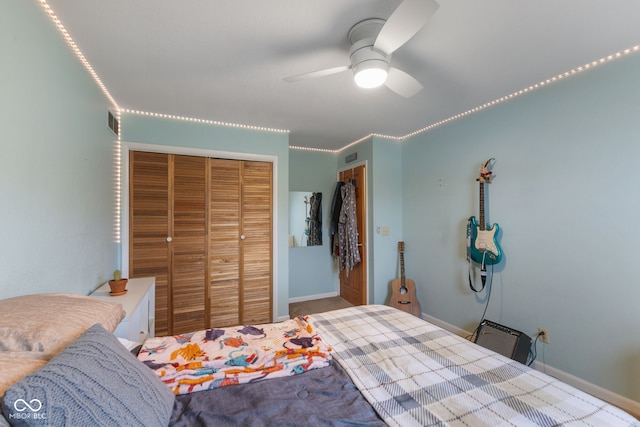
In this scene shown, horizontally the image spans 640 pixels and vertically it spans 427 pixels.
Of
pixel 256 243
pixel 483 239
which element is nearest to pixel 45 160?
pixel 256 243

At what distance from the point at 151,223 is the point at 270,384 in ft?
7.55

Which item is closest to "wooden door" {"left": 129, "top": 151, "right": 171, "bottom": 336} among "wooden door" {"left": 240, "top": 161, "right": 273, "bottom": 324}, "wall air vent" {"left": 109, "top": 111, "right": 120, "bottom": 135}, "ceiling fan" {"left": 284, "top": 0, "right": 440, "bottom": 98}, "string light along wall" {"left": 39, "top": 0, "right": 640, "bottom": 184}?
"string light along wall" {"left": 39, "top": 0, "right": 640, "bottom": 184}

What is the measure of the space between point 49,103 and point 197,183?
4.92 ft

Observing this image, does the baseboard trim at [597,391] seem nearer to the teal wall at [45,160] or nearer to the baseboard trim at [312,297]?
the baseboard trim at [312,297]

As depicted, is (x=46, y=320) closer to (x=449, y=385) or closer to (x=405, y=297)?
(x=449, y=385)

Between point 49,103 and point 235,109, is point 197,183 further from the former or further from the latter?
point 49,103

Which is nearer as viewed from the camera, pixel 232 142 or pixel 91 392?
pixel 91 392

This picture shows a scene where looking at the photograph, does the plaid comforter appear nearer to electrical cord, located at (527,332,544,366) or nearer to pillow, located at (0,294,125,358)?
pillow, located at (0,294,125,358)

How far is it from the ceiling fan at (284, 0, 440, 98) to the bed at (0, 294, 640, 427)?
1469mm

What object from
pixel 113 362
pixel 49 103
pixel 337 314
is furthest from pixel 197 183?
pixel 113 362

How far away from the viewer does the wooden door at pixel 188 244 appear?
2.77m

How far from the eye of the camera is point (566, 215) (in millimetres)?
1981

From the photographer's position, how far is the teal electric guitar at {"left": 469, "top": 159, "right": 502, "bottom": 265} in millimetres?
2383

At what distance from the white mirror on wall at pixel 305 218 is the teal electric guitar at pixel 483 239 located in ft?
6.95
